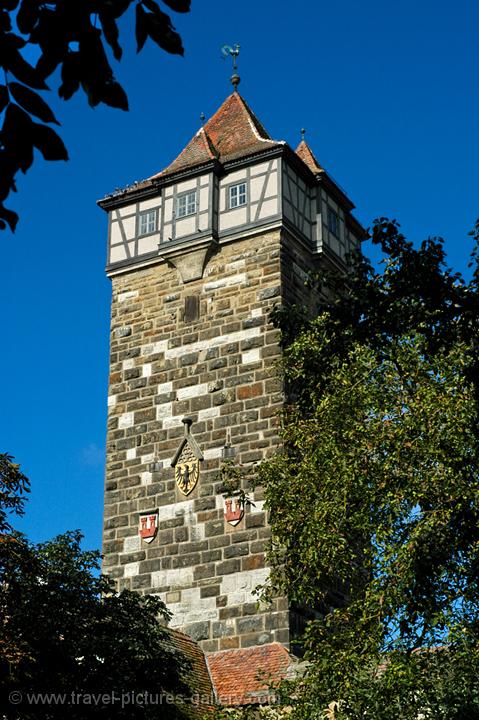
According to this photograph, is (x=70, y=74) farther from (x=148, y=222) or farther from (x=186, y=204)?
(x=148, y=222)

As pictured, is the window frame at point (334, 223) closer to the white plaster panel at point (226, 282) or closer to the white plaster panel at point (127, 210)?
the white plaster panel at point (226, 282)

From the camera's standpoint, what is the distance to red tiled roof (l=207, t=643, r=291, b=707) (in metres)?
17.5

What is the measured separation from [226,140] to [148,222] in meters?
2.42

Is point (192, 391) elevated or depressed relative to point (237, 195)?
depressed

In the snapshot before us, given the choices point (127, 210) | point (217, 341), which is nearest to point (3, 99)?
point (217, 341)

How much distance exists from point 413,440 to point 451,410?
62 centimetres

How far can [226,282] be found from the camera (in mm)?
21547

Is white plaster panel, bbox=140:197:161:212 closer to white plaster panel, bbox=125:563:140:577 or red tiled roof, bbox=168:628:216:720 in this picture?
white plaster panel, bbox=125:563:140:577

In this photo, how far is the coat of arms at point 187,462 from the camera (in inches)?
803

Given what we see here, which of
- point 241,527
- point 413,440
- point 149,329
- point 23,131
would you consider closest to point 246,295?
point 149,329

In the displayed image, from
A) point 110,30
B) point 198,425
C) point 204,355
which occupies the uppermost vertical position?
point 204,355

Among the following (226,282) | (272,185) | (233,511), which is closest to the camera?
(233,511)

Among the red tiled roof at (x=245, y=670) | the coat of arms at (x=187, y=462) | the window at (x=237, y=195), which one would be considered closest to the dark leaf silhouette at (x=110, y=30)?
the red tiled roof at (x=245, y=670)

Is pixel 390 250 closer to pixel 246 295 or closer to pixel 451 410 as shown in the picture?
pixel 451 410
